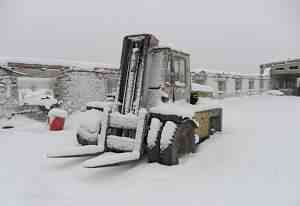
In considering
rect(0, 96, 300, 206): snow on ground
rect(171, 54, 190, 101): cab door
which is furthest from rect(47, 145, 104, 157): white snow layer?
rect(171, 54, 190, 101): cab door

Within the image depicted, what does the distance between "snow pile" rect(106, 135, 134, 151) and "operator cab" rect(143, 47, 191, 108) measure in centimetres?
78

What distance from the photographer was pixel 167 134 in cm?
425

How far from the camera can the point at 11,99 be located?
9.34 m

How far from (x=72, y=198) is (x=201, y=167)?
213 centimetres

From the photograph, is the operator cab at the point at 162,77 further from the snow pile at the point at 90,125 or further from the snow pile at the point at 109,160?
the snow pile at the point at 109,160

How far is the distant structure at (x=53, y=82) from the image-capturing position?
30.5ft

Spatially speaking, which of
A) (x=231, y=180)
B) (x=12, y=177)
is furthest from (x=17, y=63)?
(x=231, y=180)

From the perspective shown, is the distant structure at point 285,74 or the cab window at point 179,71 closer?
the cab window at point 179,71

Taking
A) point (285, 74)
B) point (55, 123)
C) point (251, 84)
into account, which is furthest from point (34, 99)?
point (285, 74)

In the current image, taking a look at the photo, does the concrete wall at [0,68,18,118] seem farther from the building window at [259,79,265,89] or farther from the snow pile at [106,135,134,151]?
the building window at [259,79,265,89]

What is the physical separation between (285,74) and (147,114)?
19602 millimetres

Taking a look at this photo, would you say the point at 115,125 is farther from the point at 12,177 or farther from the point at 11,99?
the point at 11,99

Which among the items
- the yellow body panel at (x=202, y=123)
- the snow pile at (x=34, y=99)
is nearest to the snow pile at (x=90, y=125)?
the yellow body panel at (x=202, y=123)

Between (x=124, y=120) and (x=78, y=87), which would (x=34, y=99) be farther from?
(x=124, y=120)
